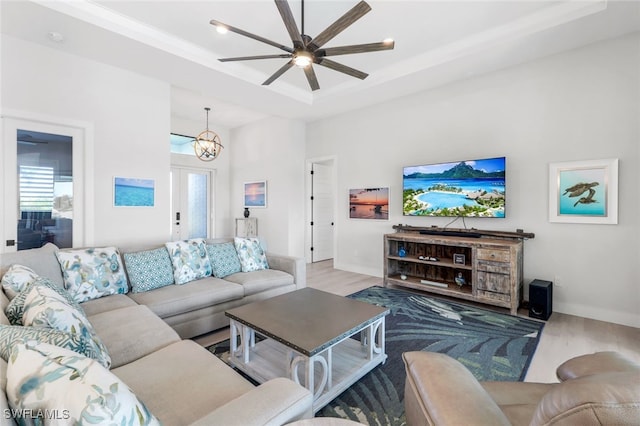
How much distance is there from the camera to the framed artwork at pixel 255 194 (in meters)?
6.41

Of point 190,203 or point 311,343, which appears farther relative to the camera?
point 190,203

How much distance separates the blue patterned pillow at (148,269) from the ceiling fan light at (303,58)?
2294 mm

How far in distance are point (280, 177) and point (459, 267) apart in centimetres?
381

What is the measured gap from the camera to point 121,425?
2.32 ft

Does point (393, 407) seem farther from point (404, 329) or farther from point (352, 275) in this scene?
point (352, 275)

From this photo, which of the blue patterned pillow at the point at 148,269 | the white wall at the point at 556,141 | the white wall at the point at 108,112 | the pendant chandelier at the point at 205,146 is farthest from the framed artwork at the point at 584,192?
the pendant chandelier at the point at 205,146

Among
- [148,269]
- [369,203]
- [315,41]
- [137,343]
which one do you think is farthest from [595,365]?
[369,203]

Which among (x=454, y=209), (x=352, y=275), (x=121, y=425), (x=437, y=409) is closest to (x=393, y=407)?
(x=437, y=409)

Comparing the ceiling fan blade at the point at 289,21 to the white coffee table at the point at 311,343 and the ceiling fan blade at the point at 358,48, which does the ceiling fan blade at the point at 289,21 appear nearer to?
the ceiling fan blade at the point at 358,48

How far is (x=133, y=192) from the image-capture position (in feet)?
13.1

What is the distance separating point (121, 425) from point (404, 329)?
8.92 ft

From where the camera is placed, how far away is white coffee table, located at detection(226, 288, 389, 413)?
6.07 feet

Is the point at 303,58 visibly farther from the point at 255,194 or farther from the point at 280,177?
the point at 255,194

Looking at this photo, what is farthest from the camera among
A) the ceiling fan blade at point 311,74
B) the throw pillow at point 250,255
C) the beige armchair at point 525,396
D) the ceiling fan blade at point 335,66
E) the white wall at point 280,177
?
the white wall at point 280,177
